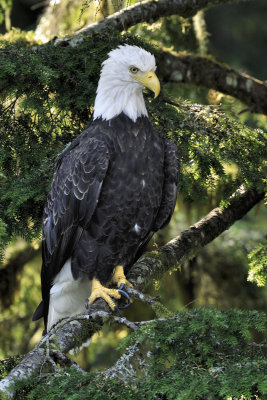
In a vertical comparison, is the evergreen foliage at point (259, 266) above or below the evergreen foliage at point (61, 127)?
below

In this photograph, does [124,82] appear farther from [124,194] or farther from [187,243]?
[187,243]

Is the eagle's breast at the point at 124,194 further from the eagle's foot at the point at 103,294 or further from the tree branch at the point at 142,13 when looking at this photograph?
the tree branch at the point at 142,13

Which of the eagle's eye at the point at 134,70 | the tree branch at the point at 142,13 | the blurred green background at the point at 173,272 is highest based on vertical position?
the tree branch at the point at 142,13

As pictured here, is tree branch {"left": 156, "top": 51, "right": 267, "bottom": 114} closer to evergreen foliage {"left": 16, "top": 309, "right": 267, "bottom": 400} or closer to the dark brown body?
the dark brown body

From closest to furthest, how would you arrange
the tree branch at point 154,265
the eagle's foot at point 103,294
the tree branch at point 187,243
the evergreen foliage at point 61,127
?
the tree branch at point 154,265 < the evergreen foliage at point 61,127 < the eagle's foot at point 103,294 < the tree branch at point 187,243

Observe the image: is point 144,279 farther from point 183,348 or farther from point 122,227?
point 183,348

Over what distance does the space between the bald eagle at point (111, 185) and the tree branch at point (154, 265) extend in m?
0.13

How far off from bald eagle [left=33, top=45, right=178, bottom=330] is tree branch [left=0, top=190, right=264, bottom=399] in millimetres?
133

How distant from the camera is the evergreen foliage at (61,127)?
12.4ft

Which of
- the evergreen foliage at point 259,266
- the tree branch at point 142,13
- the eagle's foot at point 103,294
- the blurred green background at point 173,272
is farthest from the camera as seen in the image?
the blurred green background at point 173,272

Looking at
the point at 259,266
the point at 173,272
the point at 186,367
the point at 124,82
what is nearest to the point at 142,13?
the point at 124,82

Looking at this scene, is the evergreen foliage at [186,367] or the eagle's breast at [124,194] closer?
the evergreen foliage at [186,367]

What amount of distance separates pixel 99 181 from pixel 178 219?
2.18m

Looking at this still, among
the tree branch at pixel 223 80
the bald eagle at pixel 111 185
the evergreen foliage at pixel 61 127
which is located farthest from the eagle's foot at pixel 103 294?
the tree branch at pixel 223 80
